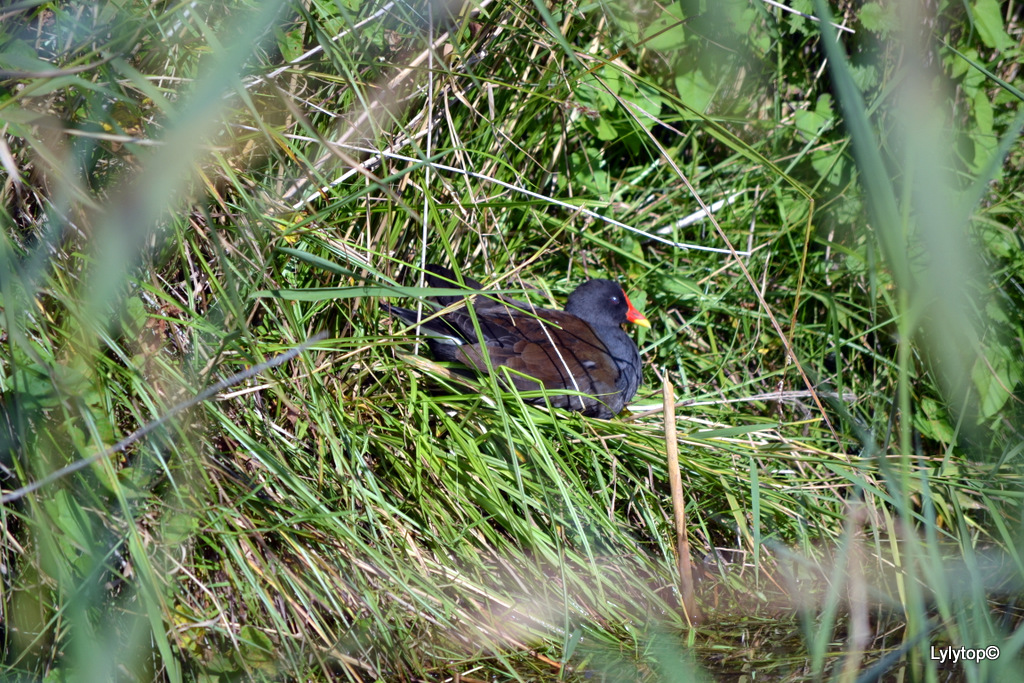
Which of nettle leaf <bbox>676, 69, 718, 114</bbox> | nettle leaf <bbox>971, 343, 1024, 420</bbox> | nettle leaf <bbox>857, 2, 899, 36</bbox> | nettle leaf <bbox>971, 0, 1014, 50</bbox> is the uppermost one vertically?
nettle leaf <bbox>857, 2, 899, 36</bbox>

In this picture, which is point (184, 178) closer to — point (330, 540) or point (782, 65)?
point (330, 540)

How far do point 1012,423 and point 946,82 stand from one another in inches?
51.8

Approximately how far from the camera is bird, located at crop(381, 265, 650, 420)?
8.55ft

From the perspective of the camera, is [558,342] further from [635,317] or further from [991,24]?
[991,24]

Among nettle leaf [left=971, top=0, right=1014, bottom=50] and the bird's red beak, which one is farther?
the bird's red beak

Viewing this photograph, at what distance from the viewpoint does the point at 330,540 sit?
77.5 inches

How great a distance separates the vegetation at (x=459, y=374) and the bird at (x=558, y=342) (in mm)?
114

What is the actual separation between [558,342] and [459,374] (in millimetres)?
417

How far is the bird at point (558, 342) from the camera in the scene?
2.61 m

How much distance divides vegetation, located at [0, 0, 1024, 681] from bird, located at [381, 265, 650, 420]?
114mm

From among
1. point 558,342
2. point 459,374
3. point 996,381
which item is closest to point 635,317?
point 558,342

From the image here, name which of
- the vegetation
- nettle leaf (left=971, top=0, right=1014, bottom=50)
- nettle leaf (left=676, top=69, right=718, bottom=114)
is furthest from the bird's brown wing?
Answer: nettle leaf (left=971, top=0, right=1014, bottom=50)

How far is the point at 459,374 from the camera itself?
8.53 feet

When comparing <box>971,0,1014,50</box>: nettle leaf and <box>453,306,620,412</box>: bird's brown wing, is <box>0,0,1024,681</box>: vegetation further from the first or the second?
<box>453,306,620,412</box>: bird's brown wing
